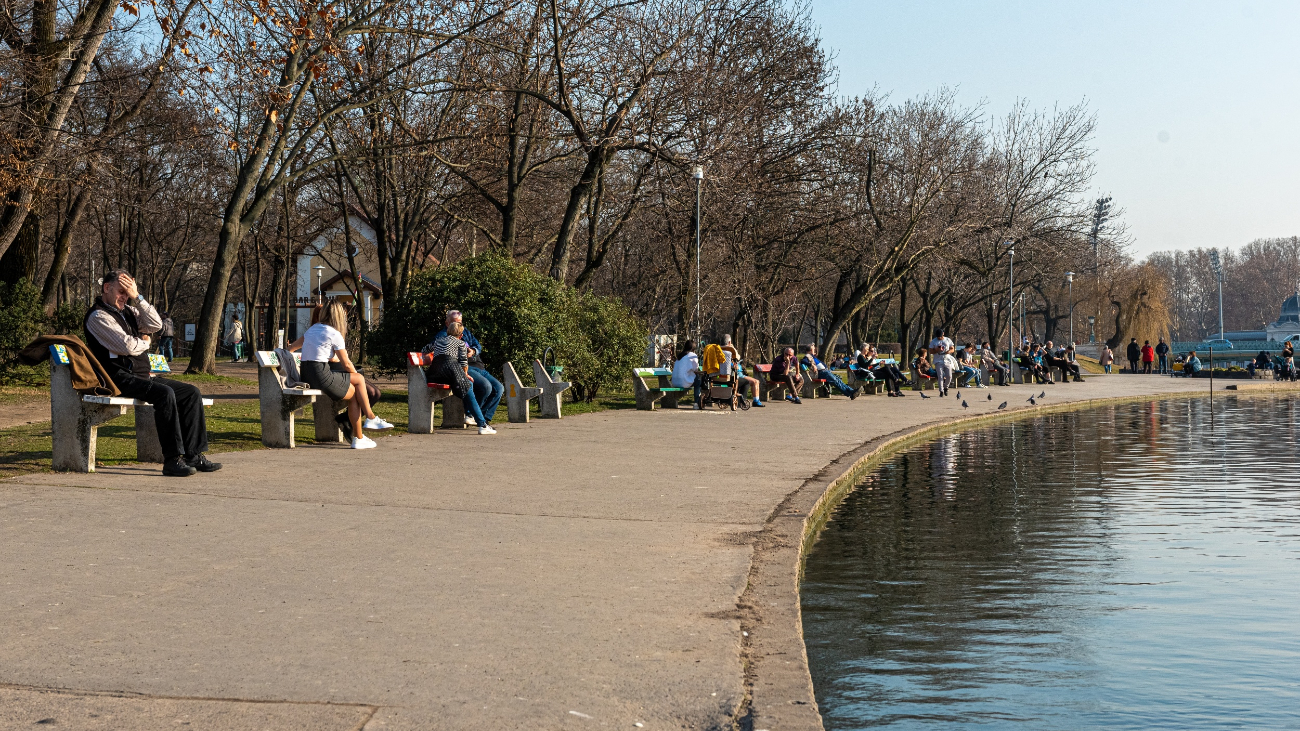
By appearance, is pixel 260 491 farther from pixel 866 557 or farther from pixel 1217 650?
pixel 1217 650

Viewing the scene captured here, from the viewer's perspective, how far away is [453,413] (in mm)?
15812

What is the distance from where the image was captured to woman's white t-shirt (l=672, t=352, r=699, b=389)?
74.1 ft

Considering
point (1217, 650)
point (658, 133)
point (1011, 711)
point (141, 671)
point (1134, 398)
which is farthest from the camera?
point (1134, 398)

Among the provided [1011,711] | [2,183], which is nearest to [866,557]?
[1011,711]

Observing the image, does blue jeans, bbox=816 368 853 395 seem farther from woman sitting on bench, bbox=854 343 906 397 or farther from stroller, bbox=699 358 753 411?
stroller, bbox=699 358 753 411

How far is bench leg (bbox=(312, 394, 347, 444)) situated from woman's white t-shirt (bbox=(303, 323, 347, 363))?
0.75 metres

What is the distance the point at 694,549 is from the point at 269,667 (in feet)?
10.9

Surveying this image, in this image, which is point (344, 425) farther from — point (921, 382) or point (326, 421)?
point (921, 382)

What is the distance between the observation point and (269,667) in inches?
180

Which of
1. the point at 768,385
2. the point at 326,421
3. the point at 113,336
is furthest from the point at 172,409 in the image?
the point at 768,385

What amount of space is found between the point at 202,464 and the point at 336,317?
9.84ft

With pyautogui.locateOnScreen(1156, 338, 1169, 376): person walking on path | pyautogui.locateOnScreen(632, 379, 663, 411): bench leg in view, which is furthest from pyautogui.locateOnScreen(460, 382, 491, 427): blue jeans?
pyautogui.locateOnScreen(1156, 338, 1169, 376): person walking on path

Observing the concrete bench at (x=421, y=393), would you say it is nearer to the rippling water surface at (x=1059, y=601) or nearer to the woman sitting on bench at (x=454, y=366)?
the woman sitting on bench at (x=454, y=366)

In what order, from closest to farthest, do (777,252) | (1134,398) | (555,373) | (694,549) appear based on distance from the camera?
(694,549) → (555,373) → (1134,398) → (777,252)
